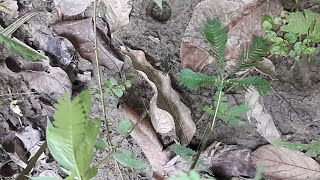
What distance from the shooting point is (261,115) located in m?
1.56

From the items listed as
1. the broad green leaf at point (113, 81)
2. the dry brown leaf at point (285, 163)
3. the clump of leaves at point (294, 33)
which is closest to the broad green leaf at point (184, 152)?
the dry brown leaf at point (285, 163)

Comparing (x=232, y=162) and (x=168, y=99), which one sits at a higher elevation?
(x=168, y=99)

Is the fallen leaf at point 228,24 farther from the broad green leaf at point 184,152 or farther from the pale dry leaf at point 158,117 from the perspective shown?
the broad green leaf at point 184,152

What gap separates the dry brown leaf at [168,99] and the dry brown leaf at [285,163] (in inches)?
14.1

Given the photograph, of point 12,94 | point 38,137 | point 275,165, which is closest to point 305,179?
point 275,165

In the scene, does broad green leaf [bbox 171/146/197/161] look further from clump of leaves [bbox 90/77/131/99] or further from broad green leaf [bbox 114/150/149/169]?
clump of leaves [bbox 90/77/131/99]

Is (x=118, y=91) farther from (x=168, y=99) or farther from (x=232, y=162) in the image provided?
(x=232, y=162)

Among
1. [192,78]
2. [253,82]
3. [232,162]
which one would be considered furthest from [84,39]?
[232,162]

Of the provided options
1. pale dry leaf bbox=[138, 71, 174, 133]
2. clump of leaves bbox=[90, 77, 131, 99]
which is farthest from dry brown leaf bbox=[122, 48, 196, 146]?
clump of leaves bbox=[90, 77, 131, 99]

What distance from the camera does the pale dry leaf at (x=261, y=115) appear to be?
1549mm

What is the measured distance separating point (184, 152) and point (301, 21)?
76cm

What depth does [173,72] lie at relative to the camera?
5.28ft

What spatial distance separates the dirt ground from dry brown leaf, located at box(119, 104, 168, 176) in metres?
0.05

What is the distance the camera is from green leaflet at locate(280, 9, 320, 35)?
52.7 inches
